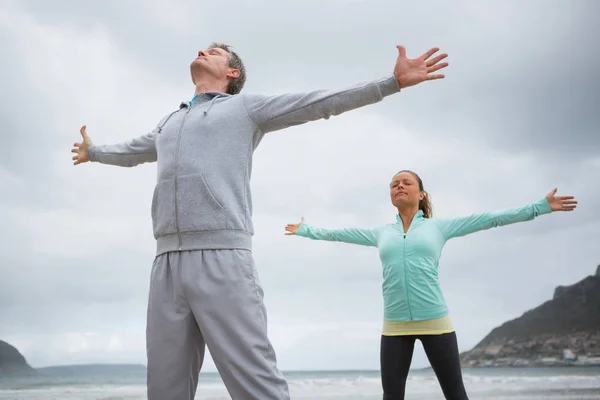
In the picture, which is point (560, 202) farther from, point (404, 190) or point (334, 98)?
point (334, 98)

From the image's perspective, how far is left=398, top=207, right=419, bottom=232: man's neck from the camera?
423 centimetres

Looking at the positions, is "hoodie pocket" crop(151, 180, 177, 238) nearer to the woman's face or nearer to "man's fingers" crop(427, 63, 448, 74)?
"man's fingers" crop(427, 63, 448, 74)

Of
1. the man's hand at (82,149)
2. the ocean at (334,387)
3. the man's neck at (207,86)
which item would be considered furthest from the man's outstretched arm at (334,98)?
the ocean at (334,387)

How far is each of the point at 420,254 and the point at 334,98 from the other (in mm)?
1920

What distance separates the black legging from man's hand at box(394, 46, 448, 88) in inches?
75.7

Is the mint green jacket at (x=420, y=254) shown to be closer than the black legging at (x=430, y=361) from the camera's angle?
No

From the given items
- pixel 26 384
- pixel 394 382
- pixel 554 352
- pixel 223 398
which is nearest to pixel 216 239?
pixel 394 382

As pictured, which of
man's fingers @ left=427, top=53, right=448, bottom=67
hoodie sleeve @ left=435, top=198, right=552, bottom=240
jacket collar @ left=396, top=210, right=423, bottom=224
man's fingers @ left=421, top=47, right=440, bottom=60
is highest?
man's fingers @ left=421, top=47, right=440, bottom=60

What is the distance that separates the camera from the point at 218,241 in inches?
89.2

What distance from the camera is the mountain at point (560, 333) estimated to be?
1878 cm

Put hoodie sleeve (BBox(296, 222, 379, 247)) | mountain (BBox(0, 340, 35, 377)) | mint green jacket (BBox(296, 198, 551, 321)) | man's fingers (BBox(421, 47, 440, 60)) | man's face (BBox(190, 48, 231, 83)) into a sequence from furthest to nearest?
mountain (BBox(0, 340, 35, 377)), hoodie sleeve (BBox(296, 222, 379, 247)), mint green jacket (BBox(296, 198, 551, 321)), man's face (BBox(190, 48, 231, 83)), man's fingers (BBox(421, 47, 440, 60))

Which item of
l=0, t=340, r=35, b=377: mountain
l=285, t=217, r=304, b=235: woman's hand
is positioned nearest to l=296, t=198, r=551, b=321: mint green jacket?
l=285, t=217, r=304, b=235: woman's hand

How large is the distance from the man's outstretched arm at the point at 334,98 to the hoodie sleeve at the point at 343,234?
205 centimetres

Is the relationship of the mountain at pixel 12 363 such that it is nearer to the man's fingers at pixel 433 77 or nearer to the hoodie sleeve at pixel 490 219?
the hoodie sleeve at pixel 490 219
